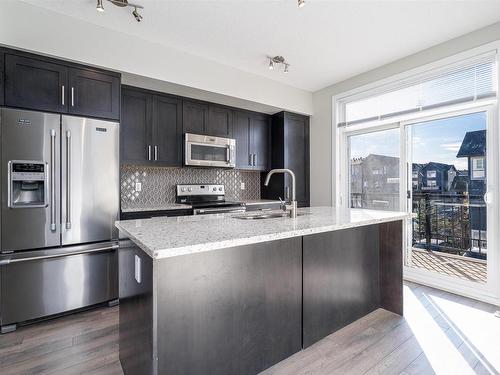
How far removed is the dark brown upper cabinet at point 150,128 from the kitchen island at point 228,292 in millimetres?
1842

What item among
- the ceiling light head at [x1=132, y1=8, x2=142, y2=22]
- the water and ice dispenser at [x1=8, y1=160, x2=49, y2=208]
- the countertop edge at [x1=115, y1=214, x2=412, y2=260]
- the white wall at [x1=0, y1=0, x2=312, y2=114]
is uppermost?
the ceiling light head at [x1=132, y1=8, x2=142, y2=22]

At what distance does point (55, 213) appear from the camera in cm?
236

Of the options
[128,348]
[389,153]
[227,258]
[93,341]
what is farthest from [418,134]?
[93,341]

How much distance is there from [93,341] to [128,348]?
2.49ft

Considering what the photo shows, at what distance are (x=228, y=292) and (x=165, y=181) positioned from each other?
2.69m

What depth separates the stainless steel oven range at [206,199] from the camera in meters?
3.48

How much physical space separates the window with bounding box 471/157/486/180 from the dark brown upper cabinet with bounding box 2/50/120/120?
3.78m

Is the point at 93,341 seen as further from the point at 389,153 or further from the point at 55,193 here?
the point at 389,153

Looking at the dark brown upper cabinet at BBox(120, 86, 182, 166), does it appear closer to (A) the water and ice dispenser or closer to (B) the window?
(A) the water and ice dispenser

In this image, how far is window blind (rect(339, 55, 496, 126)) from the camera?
2.71 m

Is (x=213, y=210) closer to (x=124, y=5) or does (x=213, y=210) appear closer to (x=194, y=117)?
(x=194, y=117)

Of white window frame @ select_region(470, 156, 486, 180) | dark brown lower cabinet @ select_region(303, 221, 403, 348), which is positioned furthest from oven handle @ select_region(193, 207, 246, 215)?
white window frame @ select_region(470, 156, 486, 180)

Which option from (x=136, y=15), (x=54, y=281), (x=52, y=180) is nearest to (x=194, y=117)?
(x=136, y=15)

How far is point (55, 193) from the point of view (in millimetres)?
2355
